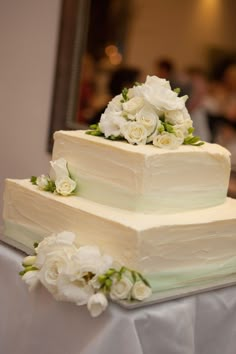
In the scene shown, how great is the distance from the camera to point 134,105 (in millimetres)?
2178

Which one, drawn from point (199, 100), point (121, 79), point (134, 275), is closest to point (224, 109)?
point (199, 100)

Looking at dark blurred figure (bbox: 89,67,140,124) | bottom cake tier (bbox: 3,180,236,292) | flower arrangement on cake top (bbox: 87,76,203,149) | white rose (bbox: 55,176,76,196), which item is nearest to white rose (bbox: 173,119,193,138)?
flower arrangement on cake top (bbox: 87,76,203,149)

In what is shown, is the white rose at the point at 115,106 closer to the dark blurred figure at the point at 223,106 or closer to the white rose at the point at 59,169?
the white rose at the point at 59,169

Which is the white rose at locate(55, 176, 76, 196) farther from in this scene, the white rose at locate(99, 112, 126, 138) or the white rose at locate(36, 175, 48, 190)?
the white rose at locate(99, 112, 126, 138)

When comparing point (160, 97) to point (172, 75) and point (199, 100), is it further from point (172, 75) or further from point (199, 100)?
point (172, 75)

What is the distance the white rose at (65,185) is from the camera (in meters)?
2.23

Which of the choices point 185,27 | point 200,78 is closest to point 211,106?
point 200,78

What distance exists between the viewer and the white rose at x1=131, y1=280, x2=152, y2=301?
1.88 m

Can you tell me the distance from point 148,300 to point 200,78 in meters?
1.94

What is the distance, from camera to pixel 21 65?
14.7 ft

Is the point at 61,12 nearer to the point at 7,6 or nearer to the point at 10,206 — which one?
the point at 7,6

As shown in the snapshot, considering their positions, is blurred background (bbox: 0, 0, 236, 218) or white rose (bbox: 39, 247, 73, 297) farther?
blurred background (bbox: 0, 0, 236, 218)

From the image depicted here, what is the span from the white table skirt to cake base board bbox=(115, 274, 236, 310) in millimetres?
20

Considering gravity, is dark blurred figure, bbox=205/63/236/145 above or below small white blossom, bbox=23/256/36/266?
above
